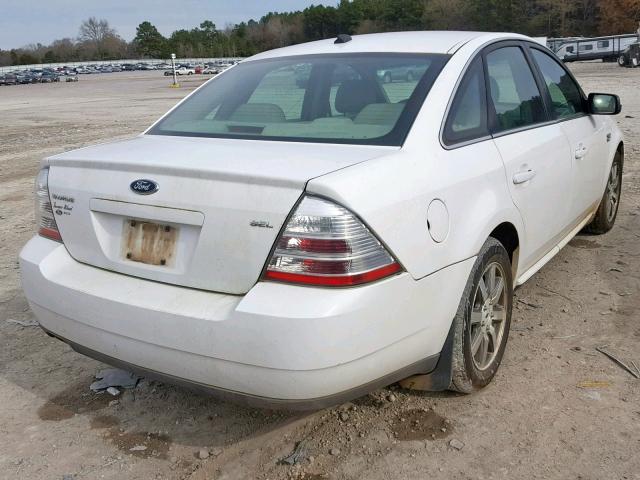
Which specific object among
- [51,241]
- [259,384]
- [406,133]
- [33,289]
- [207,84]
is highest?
[207,84]

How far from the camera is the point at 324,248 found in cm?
212

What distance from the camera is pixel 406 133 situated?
101 inches

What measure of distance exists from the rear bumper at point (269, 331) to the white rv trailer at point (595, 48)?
148 ft

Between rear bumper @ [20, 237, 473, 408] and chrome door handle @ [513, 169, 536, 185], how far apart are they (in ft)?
2.18

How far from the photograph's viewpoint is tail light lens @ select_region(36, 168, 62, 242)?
2762 millimetres

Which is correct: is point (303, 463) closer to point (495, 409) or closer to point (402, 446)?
point (402, 446)

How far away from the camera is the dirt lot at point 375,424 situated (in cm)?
252

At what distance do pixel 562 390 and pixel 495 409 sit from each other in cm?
38

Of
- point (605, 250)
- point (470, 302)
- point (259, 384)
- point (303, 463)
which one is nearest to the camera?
point (259, 384)

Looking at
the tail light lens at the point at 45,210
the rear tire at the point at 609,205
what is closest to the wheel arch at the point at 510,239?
the tail light lens at the point at 45,210

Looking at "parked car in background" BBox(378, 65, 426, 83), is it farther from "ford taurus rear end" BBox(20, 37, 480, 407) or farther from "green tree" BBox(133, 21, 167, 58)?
"green tree" BBox(133, 21, 167, 58)

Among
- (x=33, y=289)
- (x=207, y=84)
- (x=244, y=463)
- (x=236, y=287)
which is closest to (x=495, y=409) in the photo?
(x=244, y=463)

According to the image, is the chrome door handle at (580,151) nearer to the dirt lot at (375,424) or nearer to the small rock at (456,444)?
the dirt lot at (375,424)

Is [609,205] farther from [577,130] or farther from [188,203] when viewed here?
[188,203]
